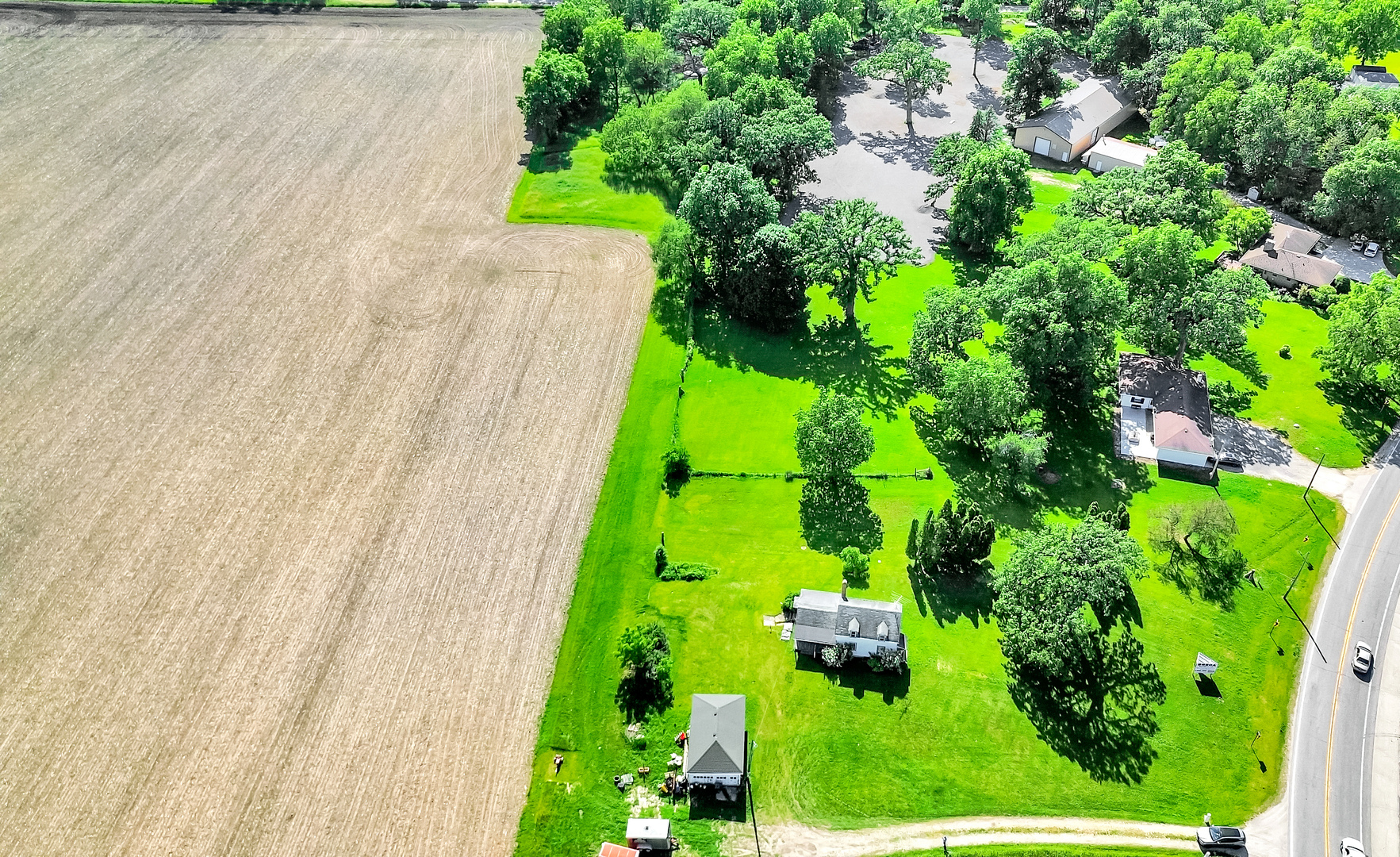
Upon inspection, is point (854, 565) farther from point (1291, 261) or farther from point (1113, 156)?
point (1113, 156)

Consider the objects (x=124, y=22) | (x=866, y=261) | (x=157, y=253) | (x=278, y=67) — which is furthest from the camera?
(x=124, y=22)

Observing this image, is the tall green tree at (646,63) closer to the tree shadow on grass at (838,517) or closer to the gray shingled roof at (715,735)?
the tree shadow on grass at (838,517)

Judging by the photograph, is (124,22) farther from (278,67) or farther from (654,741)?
(654,741)

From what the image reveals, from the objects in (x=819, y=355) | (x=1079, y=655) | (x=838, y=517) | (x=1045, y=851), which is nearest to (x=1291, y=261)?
(x=819, y=355)

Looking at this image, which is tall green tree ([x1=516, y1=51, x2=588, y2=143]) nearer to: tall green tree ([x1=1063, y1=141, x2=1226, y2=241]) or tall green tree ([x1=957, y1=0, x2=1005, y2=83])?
tall green tree ([x1=957, y1=0, x2=1005, y2=83])

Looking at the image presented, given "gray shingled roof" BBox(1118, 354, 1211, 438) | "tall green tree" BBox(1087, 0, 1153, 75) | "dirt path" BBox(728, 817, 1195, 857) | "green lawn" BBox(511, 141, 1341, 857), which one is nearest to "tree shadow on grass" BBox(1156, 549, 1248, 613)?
"green lawn" BBox(511, 141, 1341, 857)

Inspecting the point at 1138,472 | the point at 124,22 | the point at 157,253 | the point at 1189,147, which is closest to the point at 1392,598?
the point at 1138,472

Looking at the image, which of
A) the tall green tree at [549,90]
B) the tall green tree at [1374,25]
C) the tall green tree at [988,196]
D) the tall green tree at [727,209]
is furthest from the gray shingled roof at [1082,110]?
the tall green tree at [549,90]
